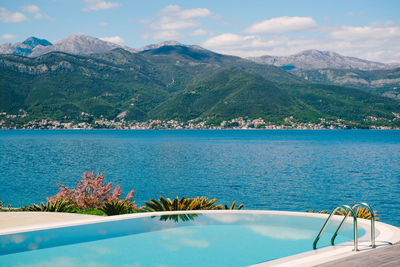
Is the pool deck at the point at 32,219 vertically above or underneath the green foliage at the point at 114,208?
above

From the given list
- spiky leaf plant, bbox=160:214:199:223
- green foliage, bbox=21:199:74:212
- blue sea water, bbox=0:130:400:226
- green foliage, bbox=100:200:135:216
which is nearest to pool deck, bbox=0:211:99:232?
green foliage, bbox=21:199:74:212

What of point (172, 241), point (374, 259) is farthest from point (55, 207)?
point (374, 259)

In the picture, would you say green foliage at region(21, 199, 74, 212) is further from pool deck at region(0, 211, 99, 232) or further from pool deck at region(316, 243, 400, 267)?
pool deck at region(316, 243, 400, 267)

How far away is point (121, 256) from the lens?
1113 cm

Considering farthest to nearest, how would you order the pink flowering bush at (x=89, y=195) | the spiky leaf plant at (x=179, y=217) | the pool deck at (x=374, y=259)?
the pink flowering bush at (x=89, y=195) < the spiky leaf plant at (x=179, y=217) < the pool deck at (x=374, y=259)

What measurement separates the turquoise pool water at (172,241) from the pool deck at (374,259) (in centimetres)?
284

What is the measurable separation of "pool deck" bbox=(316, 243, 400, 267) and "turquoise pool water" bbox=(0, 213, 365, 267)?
2.84 metres

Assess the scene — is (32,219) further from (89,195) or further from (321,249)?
(321,249)

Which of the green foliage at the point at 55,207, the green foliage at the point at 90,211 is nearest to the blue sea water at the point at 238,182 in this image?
the green foliage at the point at 90,211

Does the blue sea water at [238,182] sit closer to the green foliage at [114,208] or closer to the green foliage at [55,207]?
the green foliage at [55,207]

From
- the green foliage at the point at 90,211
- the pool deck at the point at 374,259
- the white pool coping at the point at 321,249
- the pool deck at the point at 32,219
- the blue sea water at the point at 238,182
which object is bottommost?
the blue sea water at the point at 238,182

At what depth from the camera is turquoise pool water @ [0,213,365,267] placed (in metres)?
10.8

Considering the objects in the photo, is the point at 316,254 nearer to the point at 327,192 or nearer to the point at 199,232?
the point at 199,232

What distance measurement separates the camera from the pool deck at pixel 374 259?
756cm
